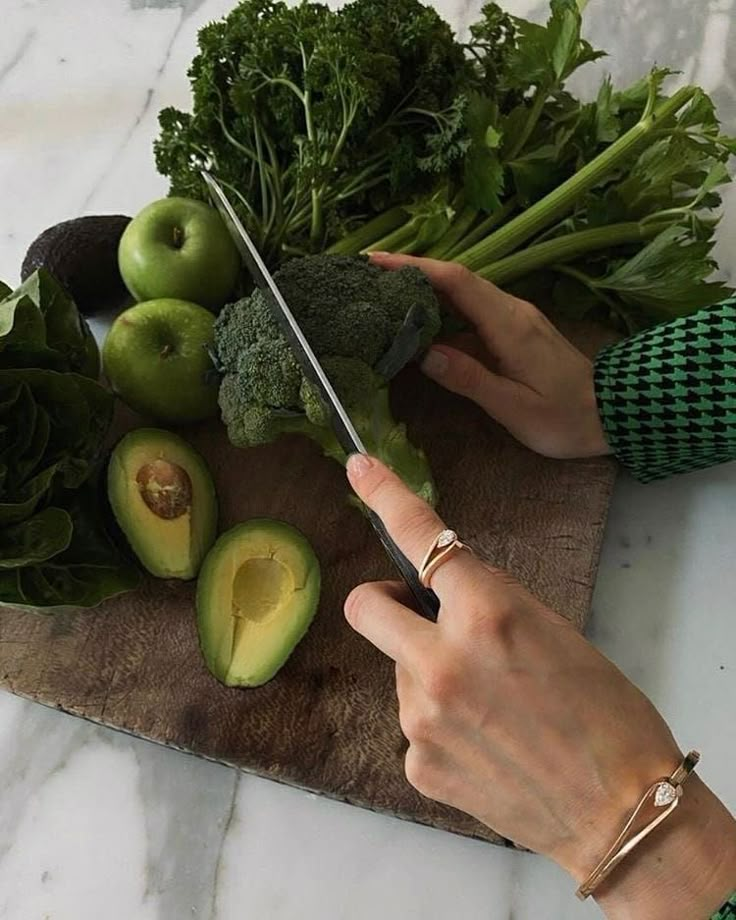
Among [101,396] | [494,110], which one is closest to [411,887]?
[101,396]

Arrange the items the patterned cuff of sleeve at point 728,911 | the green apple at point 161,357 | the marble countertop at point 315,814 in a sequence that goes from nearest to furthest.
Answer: the patterned cuff of sleeve at point 728,911
the marble countertop at point 315,814
the green apple at point 161,357

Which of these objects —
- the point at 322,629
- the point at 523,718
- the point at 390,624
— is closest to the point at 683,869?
the point at 523,718

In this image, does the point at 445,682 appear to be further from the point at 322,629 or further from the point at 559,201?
the point at 559,201

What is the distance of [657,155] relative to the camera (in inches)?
39.3

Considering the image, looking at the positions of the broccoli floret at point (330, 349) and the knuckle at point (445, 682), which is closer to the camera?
the knuckle at point (445, 682)

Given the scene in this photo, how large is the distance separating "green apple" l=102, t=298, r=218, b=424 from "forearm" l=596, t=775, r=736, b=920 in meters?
0.54

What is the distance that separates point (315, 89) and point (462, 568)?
0.55 metres

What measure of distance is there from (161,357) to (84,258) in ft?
0.55

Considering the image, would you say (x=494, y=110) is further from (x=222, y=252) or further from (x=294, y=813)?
(x=294, y=813)

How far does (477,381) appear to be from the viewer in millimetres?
941

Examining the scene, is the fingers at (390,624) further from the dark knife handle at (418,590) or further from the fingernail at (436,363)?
the fingernail at (436,363)

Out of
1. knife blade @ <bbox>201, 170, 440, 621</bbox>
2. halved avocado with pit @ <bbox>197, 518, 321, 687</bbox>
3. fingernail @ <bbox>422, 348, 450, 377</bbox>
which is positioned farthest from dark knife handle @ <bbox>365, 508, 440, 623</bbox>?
fingernail @ <bbox>422, 348, 450, 377</bbox>

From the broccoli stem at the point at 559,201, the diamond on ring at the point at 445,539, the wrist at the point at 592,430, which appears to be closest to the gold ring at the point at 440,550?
the diamond on ring at the point at 445,539

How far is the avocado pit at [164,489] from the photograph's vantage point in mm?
866
